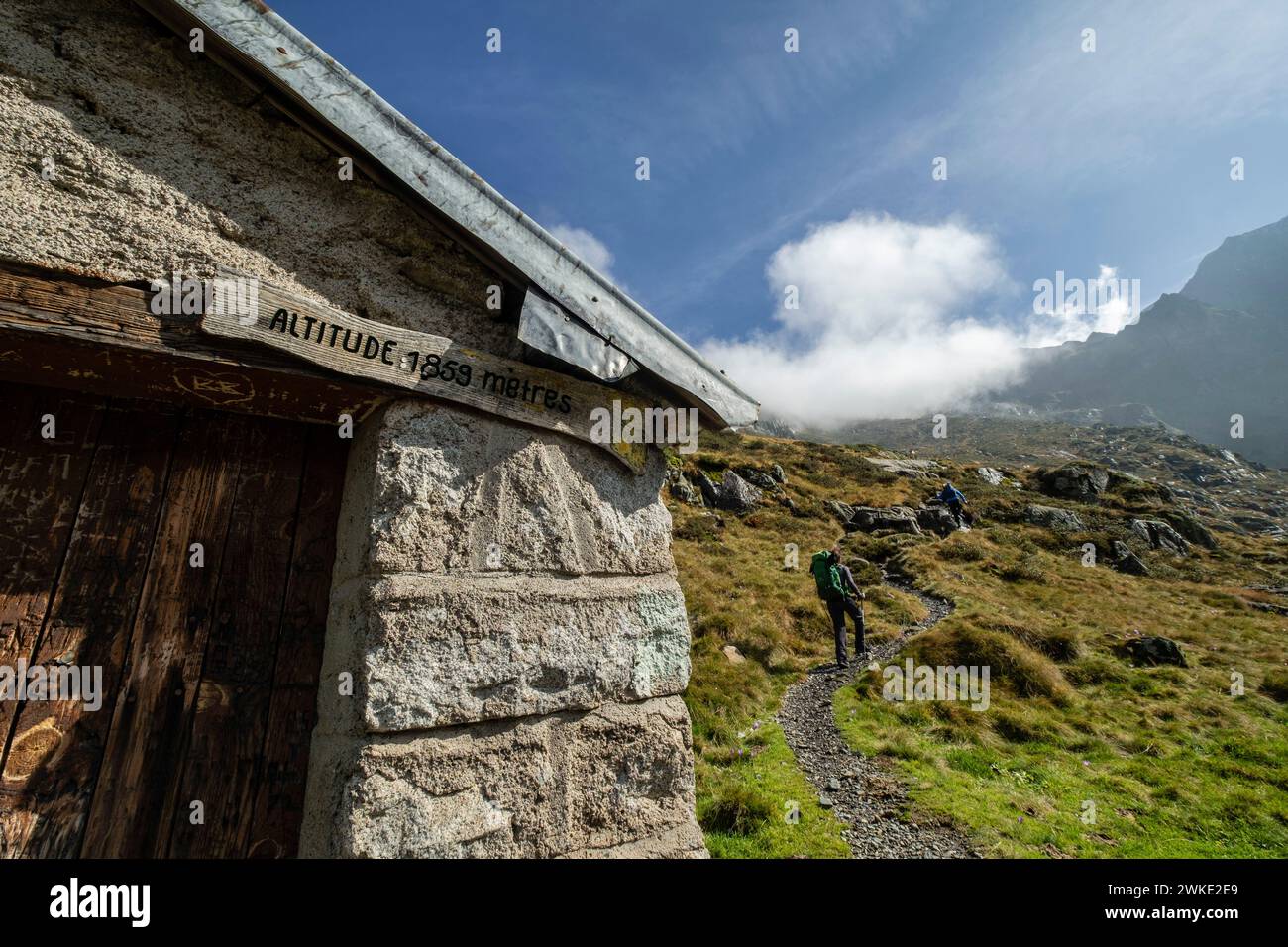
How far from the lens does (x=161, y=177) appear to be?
5.32ft

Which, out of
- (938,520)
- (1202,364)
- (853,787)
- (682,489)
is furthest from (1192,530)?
(1202,364)

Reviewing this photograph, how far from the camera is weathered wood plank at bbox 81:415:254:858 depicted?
1539 millimetres

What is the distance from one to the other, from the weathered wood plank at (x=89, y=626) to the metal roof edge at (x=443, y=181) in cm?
107

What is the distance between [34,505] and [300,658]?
0.80 m

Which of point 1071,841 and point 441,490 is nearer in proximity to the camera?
point 441,490

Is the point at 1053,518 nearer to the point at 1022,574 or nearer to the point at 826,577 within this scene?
the point at 1022,574

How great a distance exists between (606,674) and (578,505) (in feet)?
1.92

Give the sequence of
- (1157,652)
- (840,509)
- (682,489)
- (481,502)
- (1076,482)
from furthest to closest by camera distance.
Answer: (1076,482)
(840,509)
(682,489)
(1157,652)
(481,502)

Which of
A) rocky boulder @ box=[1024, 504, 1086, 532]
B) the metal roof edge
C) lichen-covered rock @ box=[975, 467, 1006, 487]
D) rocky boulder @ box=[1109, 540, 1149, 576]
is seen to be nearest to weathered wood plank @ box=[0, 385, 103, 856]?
the metal roof edge

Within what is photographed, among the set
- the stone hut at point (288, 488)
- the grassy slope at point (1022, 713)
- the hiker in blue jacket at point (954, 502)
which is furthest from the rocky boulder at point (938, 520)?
the stone hut at point (288, 488)

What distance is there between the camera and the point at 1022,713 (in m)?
7.45

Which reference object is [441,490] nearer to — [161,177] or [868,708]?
[161,177]

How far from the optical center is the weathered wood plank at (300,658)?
1702 millimetres
